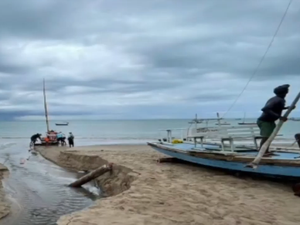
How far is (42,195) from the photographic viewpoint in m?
12.4

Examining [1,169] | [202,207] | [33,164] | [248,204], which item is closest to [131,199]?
[202,207]

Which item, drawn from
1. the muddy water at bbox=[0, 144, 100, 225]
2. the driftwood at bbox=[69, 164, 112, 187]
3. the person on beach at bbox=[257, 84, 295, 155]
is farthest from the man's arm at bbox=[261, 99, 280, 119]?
the driftwood at bbox=[69, 164, 112, 187]

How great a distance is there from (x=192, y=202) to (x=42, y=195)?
621cm

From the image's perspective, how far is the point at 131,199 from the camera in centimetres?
834

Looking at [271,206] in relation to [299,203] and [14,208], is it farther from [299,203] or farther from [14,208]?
[14,208]

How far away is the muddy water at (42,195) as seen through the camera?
941 cm

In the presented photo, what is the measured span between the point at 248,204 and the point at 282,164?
1894 millimetres

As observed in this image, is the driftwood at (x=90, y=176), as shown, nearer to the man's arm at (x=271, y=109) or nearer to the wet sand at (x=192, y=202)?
the wet sand at (x=192, y=202)

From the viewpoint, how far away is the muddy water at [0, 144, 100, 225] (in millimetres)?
9412

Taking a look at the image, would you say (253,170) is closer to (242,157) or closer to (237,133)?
(242,157)

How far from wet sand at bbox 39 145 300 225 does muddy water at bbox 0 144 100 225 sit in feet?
4.53

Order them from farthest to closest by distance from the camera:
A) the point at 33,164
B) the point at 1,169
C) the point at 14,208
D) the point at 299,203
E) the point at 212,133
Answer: the point at 33,164, the point at 1,169, the point at 212,133, the point at 14,208, the point at 299,203

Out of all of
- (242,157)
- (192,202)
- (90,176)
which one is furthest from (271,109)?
(90,176)

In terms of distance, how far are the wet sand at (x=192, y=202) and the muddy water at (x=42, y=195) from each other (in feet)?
4.53
